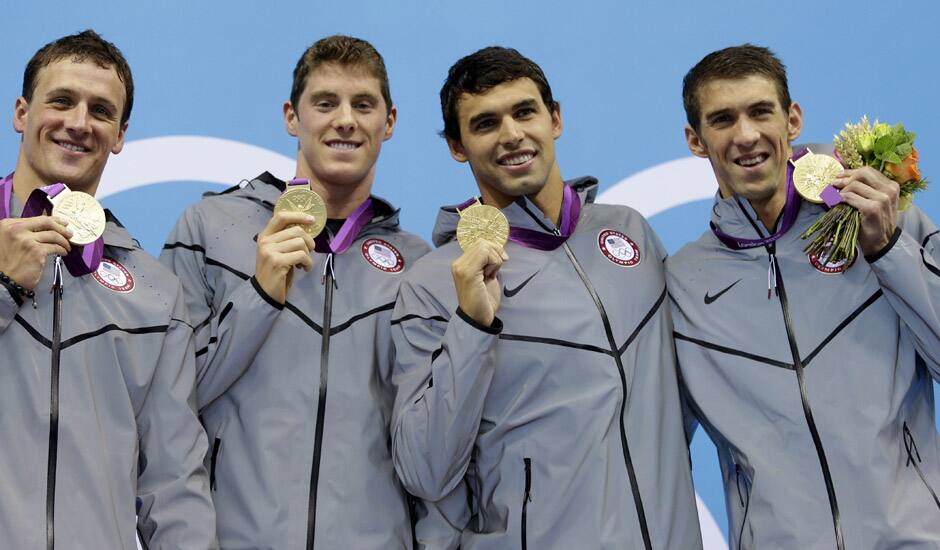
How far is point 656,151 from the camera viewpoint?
3.66 meters

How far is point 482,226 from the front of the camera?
8.05 feet

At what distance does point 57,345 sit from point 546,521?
101 cm

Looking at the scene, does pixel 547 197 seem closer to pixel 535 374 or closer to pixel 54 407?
pixel 535 374

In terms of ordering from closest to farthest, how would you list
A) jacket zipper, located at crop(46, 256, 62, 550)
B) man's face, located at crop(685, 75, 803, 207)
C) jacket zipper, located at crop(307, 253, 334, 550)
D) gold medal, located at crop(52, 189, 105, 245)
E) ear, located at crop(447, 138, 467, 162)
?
jacket zipper, located at crop(46, 256, 62, 550) → gold medal, located at crop(52, 189, 105, 245) → jacket zipper, located at crop(307, 253, 334, 550) → man's face, located at crop(685, 75, 803, 207) → ear, located at crop(447, 138, 467, 162)

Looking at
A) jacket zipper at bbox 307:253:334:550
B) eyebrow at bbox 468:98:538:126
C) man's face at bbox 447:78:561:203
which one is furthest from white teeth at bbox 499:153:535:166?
jacket zipper at bbox 307:253:334:550

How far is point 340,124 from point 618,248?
69 cm

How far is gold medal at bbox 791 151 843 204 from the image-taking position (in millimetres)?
2426

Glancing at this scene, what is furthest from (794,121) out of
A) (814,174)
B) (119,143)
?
(119,143)

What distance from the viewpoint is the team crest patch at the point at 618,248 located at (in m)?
2.55

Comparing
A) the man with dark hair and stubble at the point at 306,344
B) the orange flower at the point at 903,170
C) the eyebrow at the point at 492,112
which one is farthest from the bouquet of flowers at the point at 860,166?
the man with dark hair and stubble at the point at 306,344

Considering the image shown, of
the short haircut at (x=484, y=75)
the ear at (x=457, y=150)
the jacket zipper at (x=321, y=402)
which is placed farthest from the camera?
the ear at (x=457, y=150)

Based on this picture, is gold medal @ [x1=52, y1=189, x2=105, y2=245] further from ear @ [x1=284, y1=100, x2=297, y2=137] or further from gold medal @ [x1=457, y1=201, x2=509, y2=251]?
gold medal @ [x1=457, y1=201, x2=509, y2=251]

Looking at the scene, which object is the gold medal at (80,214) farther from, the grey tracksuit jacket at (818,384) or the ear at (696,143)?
the ear at (696,143)

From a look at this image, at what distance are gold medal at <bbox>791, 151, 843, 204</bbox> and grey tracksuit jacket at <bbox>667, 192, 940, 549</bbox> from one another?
10cm
